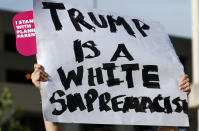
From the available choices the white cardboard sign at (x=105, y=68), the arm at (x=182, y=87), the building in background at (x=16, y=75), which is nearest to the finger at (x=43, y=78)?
the white cardboard sign at (x=105, y=68)

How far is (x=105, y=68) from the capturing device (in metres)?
4.37

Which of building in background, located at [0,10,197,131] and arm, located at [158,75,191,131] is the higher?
building in background, located at [0,10,197,131]

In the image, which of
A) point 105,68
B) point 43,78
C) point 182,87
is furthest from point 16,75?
point 43,78

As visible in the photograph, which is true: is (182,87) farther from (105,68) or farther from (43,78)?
(43,78)

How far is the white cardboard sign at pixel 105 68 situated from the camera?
418 centimetres

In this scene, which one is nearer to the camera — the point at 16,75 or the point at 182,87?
the point at 182,87

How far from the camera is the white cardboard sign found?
165 inches

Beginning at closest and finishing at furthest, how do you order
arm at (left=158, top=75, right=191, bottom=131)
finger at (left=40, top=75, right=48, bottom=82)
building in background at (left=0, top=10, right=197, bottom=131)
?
finger at (left=40, top=75, right=48, bottom=82), arm at (left=158, top=75, right=191, bottom=131), building in background at (left=0, top=10, right=197, bottom=131)

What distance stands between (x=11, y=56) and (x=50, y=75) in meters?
36.5

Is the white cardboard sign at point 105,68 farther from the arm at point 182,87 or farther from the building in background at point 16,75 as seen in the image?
the building in background at point 16,75

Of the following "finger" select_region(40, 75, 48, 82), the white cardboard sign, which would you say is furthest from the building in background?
"finger" select_region(40, 75, 48, 82)

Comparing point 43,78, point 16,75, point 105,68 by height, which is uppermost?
point 16,75

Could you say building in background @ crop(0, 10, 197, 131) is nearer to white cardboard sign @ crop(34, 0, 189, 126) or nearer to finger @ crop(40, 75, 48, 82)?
white cardboard sign @ crop(34, 0, 189, 126)

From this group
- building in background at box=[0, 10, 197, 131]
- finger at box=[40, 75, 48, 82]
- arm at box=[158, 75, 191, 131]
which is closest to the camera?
finger at box=[40, 75, 48, 82]
